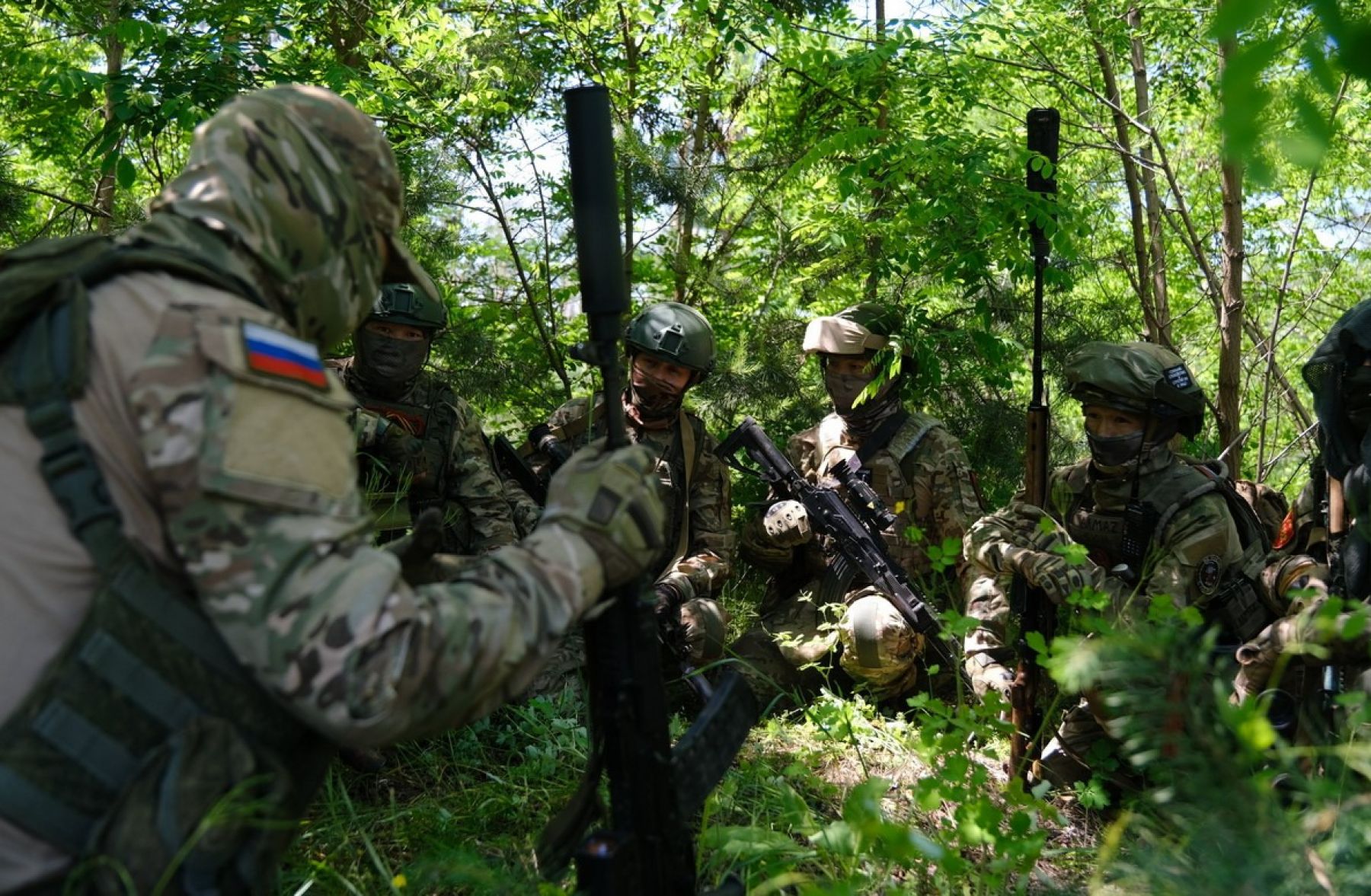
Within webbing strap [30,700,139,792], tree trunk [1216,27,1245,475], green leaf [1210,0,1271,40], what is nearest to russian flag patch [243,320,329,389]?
webbing strap [30,700,139,792]

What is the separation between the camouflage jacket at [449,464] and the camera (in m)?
5.29

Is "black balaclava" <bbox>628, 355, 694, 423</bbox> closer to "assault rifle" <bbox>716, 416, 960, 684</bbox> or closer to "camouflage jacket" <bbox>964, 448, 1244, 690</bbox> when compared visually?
"assault rifle" <bbox>716, 416, 960, 684</bbox>

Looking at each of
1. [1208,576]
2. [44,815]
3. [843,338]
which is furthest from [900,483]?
[44,815]

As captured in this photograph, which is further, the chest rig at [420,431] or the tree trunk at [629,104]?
the tree trunk at [629,104]

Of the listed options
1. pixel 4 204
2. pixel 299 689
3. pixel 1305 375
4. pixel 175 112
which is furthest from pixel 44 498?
pixel 4 204

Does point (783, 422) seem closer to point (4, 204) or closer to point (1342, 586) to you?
point (1342, 586)

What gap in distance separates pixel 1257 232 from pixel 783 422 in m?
5.60

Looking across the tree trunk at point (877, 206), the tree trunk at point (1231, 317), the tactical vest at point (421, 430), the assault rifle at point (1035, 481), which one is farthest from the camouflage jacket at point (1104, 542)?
the tactical vest at point (421, 430)

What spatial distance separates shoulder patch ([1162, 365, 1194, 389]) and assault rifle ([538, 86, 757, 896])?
304 cm

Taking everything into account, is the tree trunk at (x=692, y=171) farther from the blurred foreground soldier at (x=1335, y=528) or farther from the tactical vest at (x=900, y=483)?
the blurred foreground soldier at (x=1335, y=528)

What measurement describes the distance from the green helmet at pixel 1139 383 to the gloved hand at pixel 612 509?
10.2 ft

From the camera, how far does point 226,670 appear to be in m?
1.84

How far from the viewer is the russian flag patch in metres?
1.77

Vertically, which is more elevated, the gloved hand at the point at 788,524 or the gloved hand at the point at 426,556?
the gloved hand at the point at 426,556
